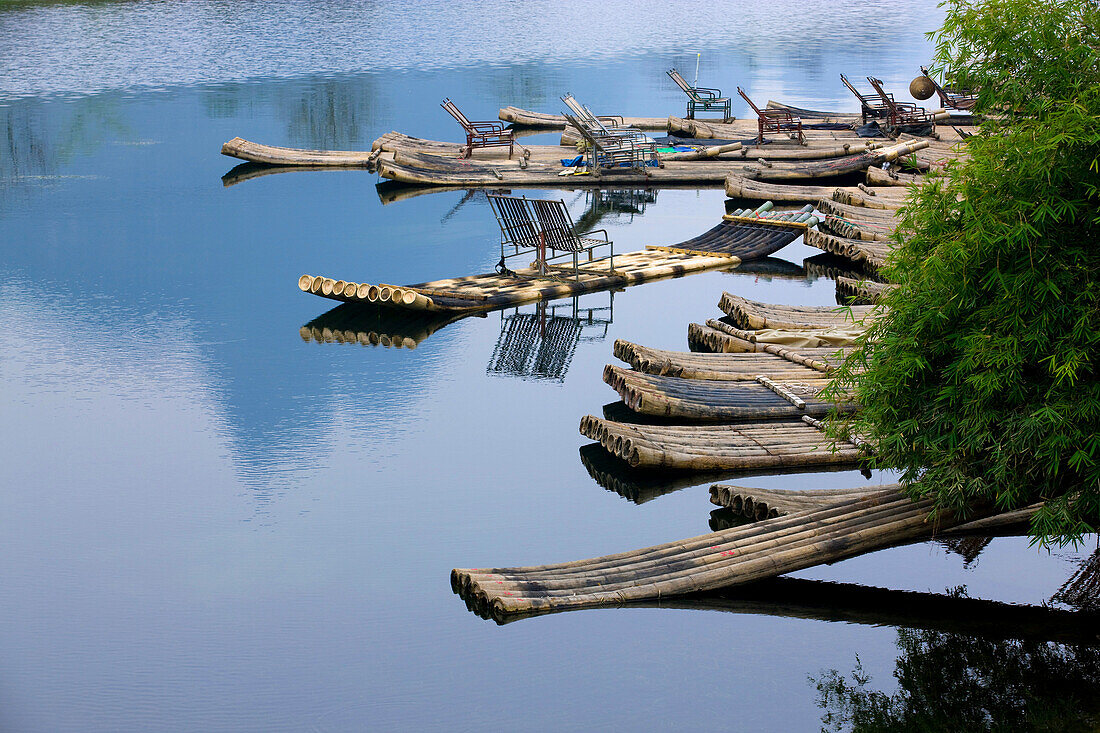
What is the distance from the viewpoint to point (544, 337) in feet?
74.7

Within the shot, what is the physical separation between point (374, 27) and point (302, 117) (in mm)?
33612

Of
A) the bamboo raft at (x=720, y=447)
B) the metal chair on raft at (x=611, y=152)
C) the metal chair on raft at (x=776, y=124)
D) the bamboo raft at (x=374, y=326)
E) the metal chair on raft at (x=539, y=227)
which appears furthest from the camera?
the metal chair on raft at (x=776, y=124)

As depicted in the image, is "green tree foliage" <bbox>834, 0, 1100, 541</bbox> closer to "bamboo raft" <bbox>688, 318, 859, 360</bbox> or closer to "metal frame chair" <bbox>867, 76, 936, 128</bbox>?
"bamboo raft" <bbox>688, 318, 859, 360</bbox>

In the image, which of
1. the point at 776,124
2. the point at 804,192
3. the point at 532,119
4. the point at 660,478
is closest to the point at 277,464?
the point at 660,478

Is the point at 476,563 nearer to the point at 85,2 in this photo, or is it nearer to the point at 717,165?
the point at 717,165

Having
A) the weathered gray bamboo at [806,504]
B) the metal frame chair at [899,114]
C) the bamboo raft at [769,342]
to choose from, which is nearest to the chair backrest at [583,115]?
the metal frame chair at [899,114]

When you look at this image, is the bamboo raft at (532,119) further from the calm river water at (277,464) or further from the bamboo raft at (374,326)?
the bamboo raft at (374,326)

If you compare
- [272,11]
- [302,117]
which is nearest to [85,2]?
[272,11]

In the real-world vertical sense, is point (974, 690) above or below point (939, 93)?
below

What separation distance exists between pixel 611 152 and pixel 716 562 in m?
25.9

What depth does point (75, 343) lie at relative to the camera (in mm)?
22406

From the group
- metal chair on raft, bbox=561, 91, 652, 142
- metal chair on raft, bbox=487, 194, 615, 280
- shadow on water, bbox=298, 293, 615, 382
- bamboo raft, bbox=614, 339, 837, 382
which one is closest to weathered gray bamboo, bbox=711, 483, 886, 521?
bamboo raft, bbox=614, 339, 837, 382

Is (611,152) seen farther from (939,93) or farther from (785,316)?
(785,316)

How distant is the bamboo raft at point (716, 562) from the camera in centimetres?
1189
